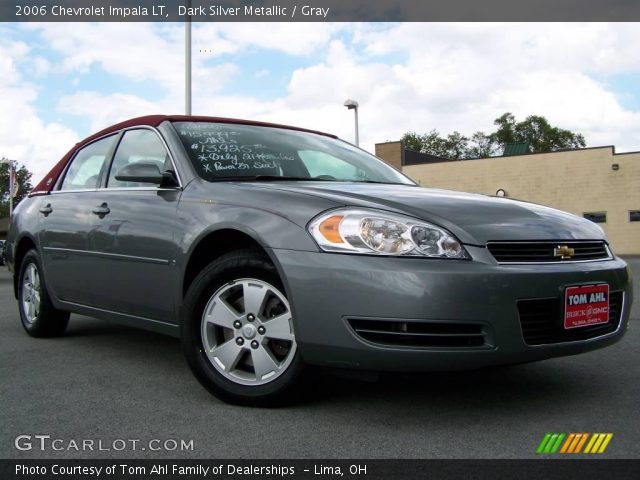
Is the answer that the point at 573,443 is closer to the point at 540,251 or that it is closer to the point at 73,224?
the point at 540,251

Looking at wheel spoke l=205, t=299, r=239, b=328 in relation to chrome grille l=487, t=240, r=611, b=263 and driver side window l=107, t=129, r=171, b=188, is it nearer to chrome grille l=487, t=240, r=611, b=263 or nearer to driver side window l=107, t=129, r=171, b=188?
driver side window l=107, t=129, r=171, b=188

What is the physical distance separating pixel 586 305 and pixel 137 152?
2.81 metres

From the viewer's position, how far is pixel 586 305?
304 cm

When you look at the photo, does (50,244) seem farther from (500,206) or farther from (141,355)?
(500,206)

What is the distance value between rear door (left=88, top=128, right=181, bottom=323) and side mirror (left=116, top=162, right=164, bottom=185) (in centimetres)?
10

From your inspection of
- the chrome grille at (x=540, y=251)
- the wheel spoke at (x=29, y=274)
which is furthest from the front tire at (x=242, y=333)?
the wheel spoke at (x=29, y=274)

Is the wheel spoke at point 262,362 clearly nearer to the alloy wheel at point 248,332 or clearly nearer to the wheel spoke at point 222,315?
the alloy wheel at point 248,332

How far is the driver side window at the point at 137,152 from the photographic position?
4.00m

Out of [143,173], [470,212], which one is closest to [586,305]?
[470,212]

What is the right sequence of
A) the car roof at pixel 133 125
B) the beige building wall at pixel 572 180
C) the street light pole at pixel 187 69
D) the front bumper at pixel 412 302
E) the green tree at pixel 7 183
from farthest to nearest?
the green tree at pixel 7 183 < the beige building wall at pixel 572 180 < the street light pole at pixel 187 69 < the car roof at pixel 133 125 < the front bumper at pixel 412 302
